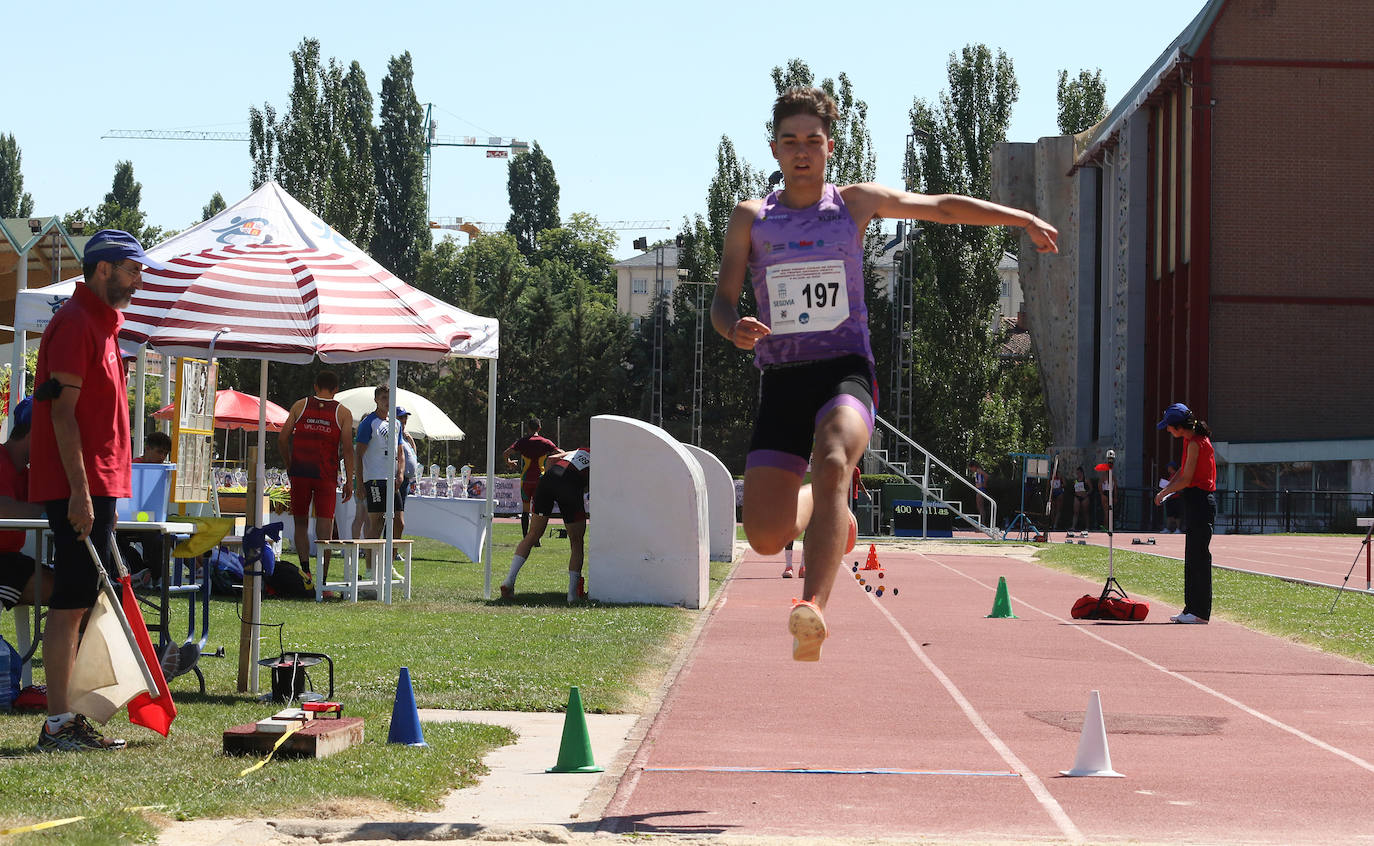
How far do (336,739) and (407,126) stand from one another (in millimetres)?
92601

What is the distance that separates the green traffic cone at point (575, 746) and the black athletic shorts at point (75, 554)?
2.14 metres

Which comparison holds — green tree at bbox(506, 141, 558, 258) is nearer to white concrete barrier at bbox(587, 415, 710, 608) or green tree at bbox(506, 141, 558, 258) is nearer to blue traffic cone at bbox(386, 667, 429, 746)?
white concrete barrier at bbox(587, 415, 710, 608)

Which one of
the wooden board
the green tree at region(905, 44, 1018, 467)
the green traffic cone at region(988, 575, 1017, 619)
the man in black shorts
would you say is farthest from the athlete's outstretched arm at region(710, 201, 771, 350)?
the green tree at region(905, 44, 1018, 467)

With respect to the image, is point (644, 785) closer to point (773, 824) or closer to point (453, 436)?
point (773, 824)

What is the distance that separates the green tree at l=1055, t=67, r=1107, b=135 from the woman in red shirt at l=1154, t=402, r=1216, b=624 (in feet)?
167

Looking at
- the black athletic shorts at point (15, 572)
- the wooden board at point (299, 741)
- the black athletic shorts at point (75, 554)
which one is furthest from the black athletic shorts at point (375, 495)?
the wooden board at point (299, 741)

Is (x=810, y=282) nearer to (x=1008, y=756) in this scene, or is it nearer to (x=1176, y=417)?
(x=1008, y=756)

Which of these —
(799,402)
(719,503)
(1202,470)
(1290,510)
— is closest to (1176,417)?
(1202,470)

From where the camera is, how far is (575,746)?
6617 mm

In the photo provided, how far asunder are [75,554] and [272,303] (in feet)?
12.4

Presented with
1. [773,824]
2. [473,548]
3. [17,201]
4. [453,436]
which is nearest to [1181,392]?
[453,436]

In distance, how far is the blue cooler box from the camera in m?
8.33

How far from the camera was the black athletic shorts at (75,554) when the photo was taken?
679cm

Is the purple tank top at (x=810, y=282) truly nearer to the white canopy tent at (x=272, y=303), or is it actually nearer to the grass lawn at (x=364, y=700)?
the grass lawn at (x=364, y=700)
